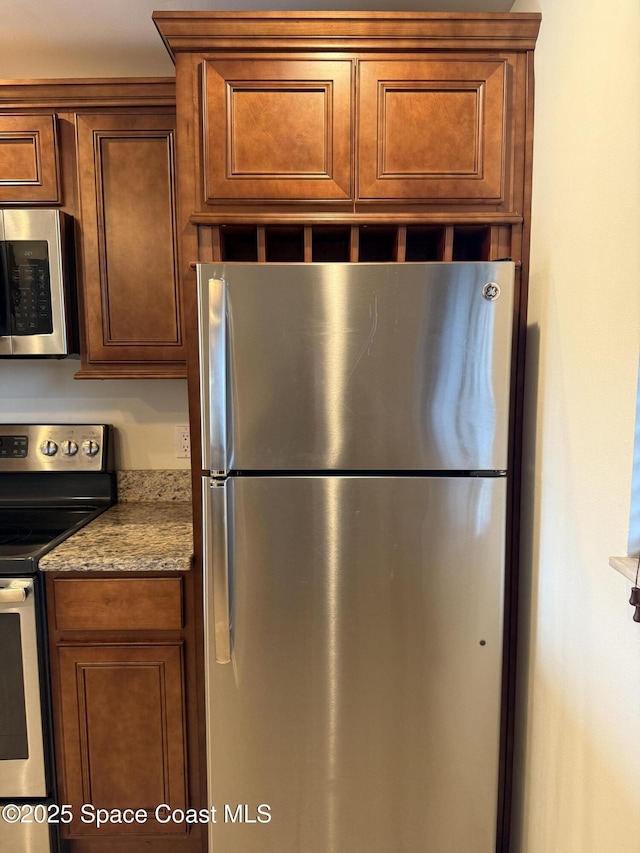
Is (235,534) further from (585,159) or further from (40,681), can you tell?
(585,159)

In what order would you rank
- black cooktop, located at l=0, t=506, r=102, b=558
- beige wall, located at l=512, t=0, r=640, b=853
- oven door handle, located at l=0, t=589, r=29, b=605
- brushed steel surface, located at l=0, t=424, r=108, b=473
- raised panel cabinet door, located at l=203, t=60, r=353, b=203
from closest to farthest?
1. beige wall, located at l=512, t=0, r=640, b=853
2. raised panel cabinet door, located at l=203, t=60, r=353, b=203
3. oven door handle, located at l=0, t=589, r=29, b=605
4. black cooktop, located at l=0, t=506, r=102, b=558
5. brushed steel surface, located at l=0, t=424, r=108, b=473

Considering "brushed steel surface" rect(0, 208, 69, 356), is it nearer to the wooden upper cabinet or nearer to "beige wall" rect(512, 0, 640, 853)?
the wooden upper cabinet

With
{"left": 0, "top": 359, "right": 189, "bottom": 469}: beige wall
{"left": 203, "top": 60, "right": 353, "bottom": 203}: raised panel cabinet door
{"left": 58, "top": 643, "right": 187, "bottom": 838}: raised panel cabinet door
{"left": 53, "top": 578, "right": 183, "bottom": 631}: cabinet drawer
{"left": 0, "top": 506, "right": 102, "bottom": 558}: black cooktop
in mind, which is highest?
{"left": 203, "top": 60, "right": 353, "bottom": 203}: raised panel cabinet door

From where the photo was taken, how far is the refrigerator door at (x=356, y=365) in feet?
3.90

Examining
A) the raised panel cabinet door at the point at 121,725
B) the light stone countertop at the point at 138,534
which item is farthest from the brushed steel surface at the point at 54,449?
the raised panel cabinet door at the point at 121,725

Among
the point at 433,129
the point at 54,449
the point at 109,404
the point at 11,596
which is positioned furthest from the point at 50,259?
the point at 433,129

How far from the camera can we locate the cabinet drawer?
145cm

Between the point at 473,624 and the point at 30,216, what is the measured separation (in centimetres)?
170

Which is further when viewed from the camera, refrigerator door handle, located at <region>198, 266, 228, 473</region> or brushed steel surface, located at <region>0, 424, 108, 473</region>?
brushed steel surface, located at <region>0, 424, 108, 473</region>

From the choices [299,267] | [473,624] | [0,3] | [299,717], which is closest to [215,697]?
[299,717]

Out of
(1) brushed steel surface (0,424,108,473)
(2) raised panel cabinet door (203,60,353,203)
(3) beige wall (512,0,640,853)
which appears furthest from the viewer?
(1) brushed steel surface (0,424,108,473)

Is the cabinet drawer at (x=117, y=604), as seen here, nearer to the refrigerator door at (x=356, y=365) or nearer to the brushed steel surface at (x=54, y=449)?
the refrigerator door at (x=356, y=365)

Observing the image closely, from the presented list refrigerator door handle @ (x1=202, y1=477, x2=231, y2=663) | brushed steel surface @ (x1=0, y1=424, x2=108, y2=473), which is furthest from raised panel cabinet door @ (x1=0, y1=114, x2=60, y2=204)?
refrigerator door handle @ (x1=202, y1=477, x2=231, y2=663)

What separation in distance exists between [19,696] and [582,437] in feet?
5.16
